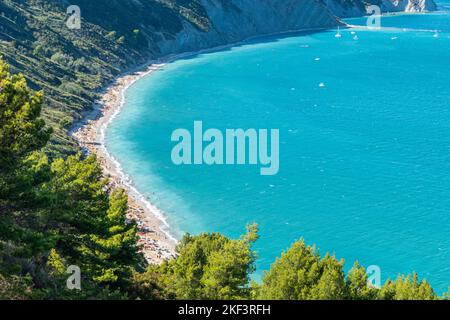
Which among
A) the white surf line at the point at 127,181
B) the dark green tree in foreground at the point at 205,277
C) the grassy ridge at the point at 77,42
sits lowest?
the dark green tree in foreground at the point at 205,277

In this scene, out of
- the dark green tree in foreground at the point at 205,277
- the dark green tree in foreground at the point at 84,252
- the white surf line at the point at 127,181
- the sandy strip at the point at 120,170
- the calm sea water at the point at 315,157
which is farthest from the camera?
the white surf line at the point at 127,181

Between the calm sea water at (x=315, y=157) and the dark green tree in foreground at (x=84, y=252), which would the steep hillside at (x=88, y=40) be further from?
the dark green tree in foreground at (x=84, y=252)

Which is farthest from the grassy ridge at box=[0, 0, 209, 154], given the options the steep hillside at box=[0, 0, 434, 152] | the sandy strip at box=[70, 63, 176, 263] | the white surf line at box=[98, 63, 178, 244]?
the white surf line at box=[98, 63, 178, 244]

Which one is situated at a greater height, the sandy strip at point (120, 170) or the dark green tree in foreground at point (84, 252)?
the sandy strip at point (120, 170)

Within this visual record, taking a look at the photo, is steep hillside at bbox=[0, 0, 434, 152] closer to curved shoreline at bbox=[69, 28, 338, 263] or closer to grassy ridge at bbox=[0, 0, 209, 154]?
grassy ridge at bbox=[0, 0, 209, 154]

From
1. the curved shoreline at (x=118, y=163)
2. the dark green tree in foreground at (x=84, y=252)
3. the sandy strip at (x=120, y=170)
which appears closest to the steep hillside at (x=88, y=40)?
the curved shoreline at (x=118, y=163)

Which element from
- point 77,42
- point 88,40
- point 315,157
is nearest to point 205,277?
point 315,157

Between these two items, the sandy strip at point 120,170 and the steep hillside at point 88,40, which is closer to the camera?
the sandy strip at point 120,170

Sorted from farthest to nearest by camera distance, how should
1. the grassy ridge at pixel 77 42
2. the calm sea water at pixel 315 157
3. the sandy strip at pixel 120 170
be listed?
the grassy ridge at pixel 77 42 < the calm sea water at pixel 315 157 < the sandy strip at pixel 120 170
